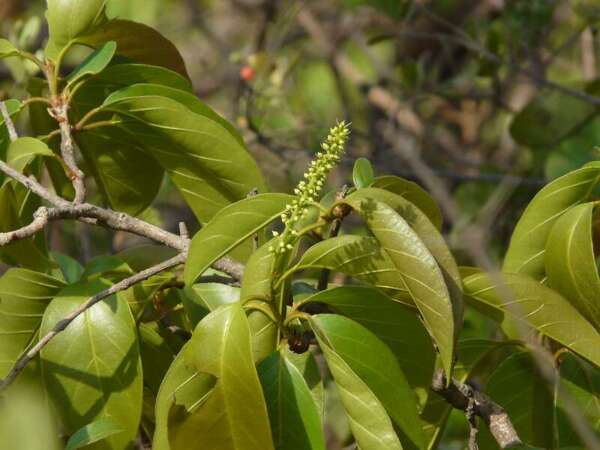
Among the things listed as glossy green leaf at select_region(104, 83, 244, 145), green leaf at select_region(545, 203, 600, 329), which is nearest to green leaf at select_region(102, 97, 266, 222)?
glossy green leaf at select_region(104, 83, 244, 145)

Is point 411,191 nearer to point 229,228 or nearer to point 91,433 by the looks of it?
point 229,228

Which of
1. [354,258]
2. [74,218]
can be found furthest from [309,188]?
[74,218]

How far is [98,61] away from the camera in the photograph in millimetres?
1082

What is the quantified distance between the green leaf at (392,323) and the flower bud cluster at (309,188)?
0.07 m

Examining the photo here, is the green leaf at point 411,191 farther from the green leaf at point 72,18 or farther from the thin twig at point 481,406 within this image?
the green leaf at point 72,18

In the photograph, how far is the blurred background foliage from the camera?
2.51 m

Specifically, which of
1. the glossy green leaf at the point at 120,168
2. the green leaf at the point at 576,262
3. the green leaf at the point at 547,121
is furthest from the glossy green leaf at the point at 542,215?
the green leaf at the point at 547,121

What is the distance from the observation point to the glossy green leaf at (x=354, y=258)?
885 mm

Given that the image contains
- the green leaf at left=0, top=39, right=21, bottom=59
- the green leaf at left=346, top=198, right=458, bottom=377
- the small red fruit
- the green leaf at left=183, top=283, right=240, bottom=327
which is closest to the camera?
the green leaf at left=346, top=198, right=458, bottom=377

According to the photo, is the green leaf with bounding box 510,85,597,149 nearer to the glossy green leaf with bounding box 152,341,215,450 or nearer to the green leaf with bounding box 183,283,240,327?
the green leaf with bounding box 183,283,240,327

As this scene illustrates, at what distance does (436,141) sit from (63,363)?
263 centimetres

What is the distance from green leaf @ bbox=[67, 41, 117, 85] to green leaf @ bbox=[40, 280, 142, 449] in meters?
0.28

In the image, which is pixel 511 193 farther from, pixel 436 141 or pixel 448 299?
pixel 448 299

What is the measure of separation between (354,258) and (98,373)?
296 millimetres
